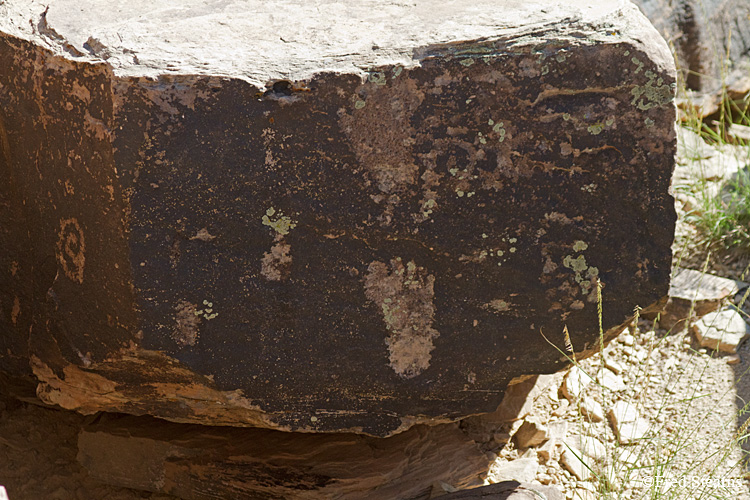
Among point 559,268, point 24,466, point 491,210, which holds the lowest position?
point 24,466

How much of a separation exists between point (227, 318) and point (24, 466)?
1072 mm

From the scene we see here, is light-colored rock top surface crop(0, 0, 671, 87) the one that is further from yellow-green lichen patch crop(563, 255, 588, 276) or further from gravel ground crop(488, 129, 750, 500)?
gravel ground crop(488, 129, 750, 500)

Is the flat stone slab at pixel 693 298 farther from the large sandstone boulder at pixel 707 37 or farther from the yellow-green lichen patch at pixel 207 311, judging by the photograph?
the yellow-green lichen patch at pixel 207 311

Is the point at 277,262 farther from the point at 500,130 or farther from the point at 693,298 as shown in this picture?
the point at 693,298

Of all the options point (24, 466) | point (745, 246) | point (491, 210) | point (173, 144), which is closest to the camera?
point (173, 144)

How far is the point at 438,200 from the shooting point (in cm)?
175

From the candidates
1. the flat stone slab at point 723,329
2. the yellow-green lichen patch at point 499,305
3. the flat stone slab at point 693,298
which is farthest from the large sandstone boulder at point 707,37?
the yellow-green lichen patch at point 499,305

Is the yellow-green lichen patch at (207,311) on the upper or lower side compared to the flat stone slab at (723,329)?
upper

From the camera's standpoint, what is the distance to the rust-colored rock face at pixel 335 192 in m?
1.67

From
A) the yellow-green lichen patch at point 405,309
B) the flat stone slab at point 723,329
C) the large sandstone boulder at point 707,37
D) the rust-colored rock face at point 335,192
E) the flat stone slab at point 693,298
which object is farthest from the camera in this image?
the large sandstone boulder at point 707,37

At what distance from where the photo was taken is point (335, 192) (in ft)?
5.65

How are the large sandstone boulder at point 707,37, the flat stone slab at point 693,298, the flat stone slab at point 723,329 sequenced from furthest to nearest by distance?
the large sandstone boulder at point 707,37
the flat stone slab at point 693,298
the flat stone slab at point 723,329

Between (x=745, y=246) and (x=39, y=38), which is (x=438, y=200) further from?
(x=745, y=246)

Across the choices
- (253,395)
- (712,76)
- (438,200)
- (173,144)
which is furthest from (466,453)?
(712,76)
